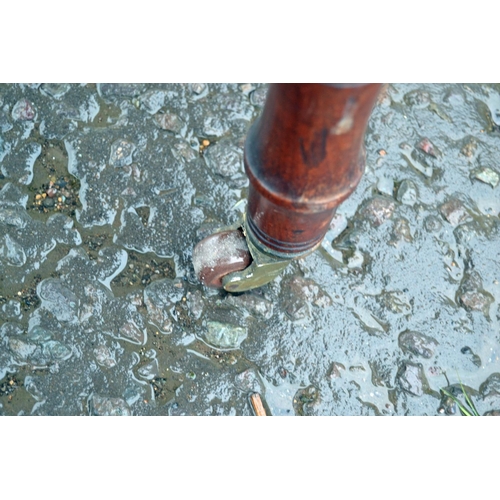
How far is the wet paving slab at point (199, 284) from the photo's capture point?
7.00 feet

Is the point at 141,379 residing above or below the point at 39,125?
below

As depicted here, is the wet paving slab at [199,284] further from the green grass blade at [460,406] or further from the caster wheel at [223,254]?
the caster wheel at [223,254]

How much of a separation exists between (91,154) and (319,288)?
4.03 ft

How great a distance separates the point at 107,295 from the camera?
7.25ft

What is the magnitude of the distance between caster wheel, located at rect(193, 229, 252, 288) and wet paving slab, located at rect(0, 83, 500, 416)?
0.27 metres

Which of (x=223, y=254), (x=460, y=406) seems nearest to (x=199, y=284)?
(x=223, y=254)

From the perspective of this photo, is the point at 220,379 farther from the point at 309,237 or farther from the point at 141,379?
the point at 309,237

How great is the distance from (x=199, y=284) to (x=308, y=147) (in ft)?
4.20

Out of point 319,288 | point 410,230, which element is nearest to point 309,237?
point 319,288

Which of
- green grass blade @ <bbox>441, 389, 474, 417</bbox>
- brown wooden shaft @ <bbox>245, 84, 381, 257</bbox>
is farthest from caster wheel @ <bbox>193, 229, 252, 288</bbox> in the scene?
green grass blade @ <bbox>441, 389, 474, 417</bbox>

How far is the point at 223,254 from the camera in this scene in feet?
6.31

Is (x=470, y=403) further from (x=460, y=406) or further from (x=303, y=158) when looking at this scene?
(x=303, y=158)

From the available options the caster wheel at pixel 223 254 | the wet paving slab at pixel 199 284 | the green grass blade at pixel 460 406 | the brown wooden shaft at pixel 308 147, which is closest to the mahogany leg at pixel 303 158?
the brown wooden shaft at pixel 308 147

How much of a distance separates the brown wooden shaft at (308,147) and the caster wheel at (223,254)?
0.56 metres
